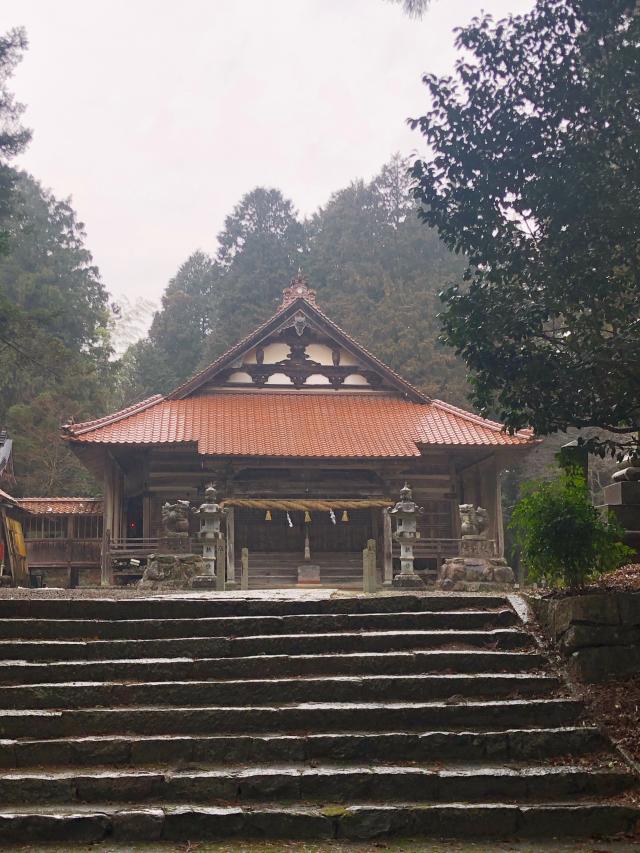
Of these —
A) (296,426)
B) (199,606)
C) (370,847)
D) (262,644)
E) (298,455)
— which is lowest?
(370,847)

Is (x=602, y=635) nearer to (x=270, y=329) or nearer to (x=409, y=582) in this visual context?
(x=409, y=582)

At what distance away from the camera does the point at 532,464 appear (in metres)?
37.5

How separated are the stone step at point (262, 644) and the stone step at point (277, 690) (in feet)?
1.83

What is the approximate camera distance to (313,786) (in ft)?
20.2

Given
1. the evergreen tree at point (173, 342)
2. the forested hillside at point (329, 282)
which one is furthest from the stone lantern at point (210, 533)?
the evergreen tree at point (173, 342)

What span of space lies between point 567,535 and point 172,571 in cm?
1106

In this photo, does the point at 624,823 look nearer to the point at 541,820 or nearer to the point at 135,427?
the point at 541,820

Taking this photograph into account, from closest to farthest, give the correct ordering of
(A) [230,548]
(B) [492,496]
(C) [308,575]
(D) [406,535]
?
1. (D) [406,535]
2. (A) [230,548]
3. (C) [308,575]
4. (B) [492,496]

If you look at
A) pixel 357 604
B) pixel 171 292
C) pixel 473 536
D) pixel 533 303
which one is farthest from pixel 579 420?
pixel 171 292

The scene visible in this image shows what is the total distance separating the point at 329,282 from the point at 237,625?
39.6 m

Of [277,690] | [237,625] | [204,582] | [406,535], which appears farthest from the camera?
[406,535]

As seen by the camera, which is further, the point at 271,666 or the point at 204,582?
the point at 204,582

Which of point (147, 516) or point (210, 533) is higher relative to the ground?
point (147, 516)

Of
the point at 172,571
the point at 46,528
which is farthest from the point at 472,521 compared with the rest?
the point at 46,528
